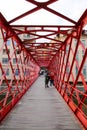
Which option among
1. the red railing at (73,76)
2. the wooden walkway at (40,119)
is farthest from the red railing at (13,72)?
the red railing at (73,76)

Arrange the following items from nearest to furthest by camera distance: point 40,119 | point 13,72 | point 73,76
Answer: point 40,119
point 13,72
point 73,76

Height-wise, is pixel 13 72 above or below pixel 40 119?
above

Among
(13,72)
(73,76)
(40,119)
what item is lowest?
(73,76)

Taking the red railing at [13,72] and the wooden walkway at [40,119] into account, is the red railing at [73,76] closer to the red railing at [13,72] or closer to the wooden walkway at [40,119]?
the wooden walkway at [40,119]

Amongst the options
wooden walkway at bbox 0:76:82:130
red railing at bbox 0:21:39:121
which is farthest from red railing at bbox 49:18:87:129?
red railing at bbox 0:21:39:121

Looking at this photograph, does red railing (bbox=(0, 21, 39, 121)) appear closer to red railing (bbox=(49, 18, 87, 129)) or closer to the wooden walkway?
the wooden walkway

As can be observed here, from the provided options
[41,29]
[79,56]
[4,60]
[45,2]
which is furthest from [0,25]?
[4,60]

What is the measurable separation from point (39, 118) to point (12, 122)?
102 cm

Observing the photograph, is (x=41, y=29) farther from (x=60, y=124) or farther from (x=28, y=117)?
(x=60, y=124)

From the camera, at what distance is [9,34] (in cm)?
1053

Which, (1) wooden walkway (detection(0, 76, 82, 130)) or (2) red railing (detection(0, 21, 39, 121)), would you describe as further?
(2) red railing (detection(0, 21, 39, 121))

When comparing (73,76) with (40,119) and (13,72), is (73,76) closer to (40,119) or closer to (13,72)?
(13,72)

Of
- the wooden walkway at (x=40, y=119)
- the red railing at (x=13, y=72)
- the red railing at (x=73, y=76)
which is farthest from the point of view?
the red railing at (x=13, y=72)

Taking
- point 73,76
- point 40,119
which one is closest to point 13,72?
point 40,119
